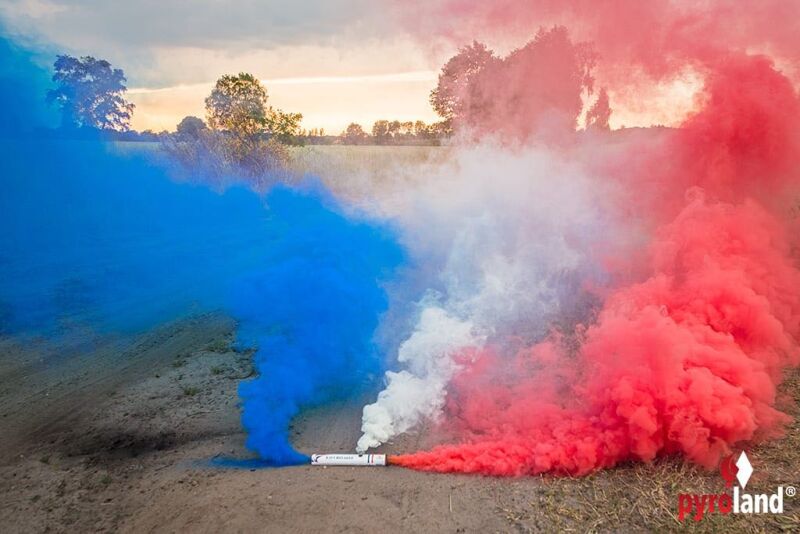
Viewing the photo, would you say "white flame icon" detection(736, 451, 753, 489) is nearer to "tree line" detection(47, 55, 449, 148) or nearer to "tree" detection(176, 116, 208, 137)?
"tree line" detection(47, 55, 449, 148)

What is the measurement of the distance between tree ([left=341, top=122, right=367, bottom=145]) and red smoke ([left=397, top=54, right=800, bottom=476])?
28.6 m

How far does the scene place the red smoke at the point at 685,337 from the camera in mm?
6254

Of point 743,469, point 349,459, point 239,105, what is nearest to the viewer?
point 743,469

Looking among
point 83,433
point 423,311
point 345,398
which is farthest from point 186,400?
point 423,311

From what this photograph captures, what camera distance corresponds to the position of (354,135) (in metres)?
37.8

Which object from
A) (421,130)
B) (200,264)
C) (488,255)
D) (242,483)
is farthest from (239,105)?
(242,483)

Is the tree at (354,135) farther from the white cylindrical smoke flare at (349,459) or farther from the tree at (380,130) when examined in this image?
the white cylindrical smoke flare at (349,459)

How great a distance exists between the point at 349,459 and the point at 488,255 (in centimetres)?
584

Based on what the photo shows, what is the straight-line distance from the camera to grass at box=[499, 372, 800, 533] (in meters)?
5.34

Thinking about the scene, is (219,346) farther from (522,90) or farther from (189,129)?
(189,129)

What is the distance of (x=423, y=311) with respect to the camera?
9.73 m

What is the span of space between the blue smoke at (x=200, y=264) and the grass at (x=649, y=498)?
3.62 meters

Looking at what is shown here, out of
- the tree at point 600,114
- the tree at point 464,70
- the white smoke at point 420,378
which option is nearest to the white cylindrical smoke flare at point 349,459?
the white smoke at point 420,378

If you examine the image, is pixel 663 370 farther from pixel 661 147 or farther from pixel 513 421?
pixel 661 147
